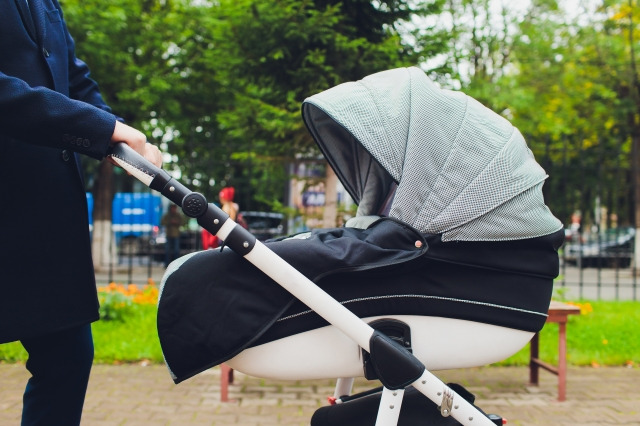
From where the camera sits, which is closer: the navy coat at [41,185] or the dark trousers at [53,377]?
the navy coat at [41,185]

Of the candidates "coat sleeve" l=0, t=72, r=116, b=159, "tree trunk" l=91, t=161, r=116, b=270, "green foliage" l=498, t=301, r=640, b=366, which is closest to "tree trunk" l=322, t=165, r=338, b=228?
"green foliage" l=498, t=301, r=640, b=366

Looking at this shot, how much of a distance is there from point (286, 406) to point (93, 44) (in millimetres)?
10045

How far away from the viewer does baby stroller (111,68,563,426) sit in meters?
1.88

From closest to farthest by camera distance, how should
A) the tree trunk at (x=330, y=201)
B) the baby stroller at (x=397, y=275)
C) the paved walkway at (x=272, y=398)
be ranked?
1. the baby stroller at (x=397, y=275)
2. the paved walkway at (x=272, y=398)
3. the tree trunk at (x=330, y=201)

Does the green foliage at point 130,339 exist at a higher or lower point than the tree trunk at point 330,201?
lower

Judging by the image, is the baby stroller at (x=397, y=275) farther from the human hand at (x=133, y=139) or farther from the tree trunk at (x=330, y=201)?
the tree trunk at (x=330, y=201)

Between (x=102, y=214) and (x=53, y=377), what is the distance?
37.9ft

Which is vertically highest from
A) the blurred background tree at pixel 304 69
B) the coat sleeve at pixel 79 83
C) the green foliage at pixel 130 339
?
the blurred background tree at pixel 304 69

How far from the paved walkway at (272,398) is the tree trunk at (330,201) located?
2254mm

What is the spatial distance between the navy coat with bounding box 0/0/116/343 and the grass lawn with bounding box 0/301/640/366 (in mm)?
3224

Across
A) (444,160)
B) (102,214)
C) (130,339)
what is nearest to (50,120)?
(444,160)

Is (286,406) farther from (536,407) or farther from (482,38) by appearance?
(482,38)

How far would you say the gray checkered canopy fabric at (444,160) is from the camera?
2.06m

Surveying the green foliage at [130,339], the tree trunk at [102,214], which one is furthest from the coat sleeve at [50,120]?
the tree trunk at [102,214]
